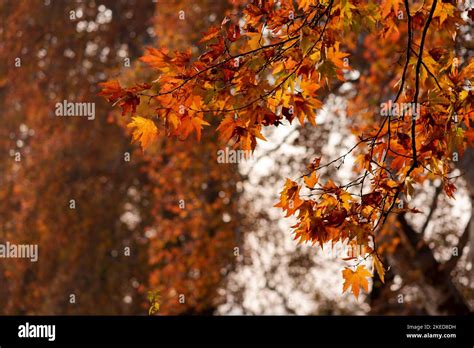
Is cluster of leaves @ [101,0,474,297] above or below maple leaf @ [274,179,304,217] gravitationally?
above

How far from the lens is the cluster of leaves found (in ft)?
10.9

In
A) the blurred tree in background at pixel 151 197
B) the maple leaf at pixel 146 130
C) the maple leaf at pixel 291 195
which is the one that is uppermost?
the blurred tree in background at pixel 151 197

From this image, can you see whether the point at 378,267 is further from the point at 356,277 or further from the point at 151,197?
the point at 151,197

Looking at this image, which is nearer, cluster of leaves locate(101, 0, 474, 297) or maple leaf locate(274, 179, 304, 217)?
cluster of leaves locate(101, 0, 474, 297)

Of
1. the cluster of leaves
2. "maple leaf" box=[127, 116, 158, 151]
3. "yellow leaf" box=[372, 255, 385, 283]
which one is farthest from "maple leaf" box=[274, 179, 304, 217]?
"maple leaf" box=[127, 116, 158, 151]

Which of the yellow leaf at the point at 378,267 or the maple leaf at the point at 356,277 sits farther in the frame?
the maple leaf at the point at 356,277

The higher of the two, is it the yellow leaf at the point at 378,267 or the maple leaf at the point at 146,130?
the maple leaf at the point at 146,130

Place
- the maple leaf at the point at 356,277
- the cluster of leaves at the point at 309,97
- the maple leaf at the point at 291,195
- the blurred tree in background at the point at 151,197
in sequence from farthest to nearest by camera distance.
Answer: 1. the blurred tree in background at the point at 151,197
2. the maple leaf at the point at 356,277
3. the maple leaf at the point at 291,195
4. the cluster of leaves at the point at 309,97

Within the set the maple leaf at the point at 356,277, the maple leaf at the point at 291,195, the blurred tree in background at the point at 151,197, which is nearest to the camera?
the maple leaf at the point at 291,195

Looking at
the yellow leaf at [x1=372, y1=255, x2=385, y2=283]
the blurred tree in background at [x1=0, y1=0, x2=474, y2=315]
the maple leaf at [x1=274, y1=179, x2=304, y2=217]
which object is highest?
the blurred tree in background at [x1=0, y1=0, x2=474, y2=315]

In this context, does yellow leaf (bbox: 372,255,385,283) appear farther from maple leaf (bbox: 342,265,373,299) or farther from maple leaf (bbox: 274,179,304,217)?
maple leaf (bbox: 274,179,304,217)

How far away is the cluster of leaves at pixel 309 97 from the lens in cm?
333

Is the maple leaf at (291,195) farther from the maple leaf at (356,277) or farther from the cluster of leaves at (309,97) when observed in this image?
the maple leaf at (356,277)

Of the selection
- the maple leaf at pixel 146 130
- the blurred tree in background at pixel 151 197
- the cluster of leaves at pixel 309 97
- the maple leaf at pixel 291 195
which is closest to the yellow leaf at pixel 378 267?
the cluster of leaves at pixel 309 97
